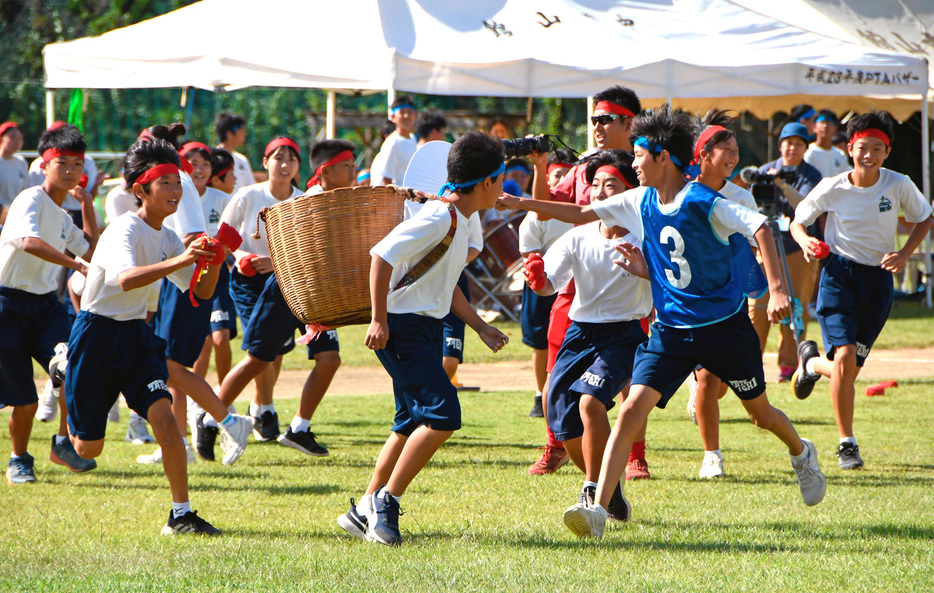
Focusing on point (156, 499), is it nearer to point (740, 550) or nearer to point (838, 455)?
point (740, 550)

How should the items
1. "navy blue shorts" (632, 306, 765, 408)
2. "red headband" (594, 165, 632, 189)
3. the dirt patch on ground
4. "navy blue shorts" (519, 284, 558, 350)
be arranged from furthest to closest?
the dirt patch on ground, "navy blue shorts" (519, 284, 558, 350), "red headband" (594, 165, 632, 189), "navy blue shorts" (632, 306, 765, 408)

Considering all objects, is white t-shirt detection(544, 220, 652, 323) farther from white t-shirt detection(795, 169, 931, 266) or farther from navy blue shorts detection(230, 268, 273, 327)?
navy blue shorts detection(230, 268, 273, 327)

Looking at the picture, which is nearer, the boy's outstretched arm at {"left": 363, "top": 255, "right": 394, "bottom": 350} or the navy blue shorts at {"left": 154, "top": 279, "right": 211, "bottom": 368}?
the boy's outstretched arm at {"left": 363, "top": 255, "right": 394, "bottom": 350}

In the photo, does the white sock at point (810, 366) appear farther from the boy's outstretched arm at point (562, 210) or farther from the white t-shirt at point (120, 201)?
the white t-shirt at point (120, 201)

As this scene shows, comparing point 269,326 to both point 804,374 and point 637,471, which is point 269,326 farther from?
point 804,374

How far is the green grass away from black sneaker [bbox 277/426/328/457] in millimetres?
78

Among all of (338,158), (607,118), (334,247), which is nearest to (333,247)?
(334,247)

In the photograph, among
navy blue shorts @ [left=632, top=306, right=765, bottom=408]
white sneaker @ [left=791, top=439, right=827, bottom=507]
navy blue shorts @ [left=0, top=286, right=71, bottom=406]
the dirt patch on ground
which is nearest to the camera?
navy blue shorts @ [left=632, top=306, right=765, bottom=408]

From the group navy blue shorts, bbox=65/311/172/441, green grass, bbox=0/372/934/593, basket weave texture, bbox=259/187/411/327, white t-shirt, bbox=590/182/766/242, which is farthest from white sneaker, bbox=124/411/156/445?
white t-shirt, bbox=590/182/766/242

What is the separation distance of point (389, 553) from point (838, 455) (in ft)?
10.7

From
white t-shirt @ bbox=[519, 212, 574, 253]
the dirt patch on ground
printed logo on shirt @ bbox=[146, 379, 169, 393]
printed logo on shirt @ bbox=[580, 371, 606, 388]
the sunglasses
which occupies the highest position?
the sunglasses

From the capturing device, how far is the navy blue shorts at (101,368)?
198 inches

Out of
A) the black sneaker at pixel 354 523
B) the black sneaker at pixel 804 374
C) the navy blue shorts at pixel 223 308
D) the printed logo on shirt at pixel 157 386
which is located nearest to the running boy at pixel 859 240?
the black sneaker at pixel 804 374

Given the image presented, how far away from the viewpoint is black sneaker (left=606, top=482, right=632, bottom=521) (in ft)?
16.3
